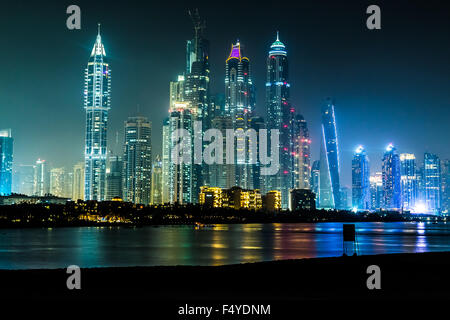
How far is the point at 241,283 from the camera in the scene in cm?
2289

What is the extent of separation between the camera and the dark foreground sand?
1875 centimetres

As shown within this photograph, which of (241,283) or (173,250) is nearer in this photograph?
(241,283)

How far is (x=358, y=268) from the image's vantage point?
2709 centimetres

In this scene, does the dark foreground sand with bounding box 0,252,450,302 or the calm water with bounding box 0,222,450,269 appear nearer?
the dark foreground sand with bounding box 0,252,450,302

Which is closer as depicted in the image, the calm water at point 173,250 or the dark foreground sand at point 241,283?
the dark foreground sand at point 241,283

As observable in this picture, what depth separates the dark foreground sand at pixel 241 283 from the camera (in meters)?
18.8

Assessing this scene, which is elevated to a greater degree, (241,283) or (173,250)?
(241,283)

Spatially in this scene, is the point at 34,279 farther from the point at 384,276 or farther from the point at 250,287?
the point at 384,276

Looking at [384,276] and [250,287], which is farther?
[384,276]

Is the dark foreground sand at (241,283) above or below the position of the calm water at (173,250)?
above
